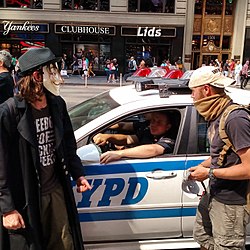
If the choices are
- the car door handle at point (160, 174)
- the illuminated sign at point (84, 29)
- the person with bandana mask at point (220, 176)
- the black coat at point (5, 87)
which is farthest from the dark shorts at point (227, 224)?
the illuminated sign at point (84, 29)

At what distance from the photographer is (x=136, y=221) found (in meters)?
3.26

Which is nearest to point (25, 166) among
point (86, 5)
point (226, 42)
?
point (86, 5)

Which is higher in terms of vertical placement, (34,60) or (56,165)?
(34,60)

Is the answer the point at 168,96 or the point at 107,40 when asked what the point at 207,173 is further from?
the point at 107,40

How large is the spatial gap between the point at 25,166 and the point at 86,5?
2691cm

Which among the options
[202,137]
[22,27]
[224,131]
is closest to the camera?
[224,131]

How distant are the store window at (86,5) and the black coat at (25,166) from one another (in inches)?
1035

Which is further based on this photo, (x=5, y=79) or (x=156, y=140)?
(x=5, y=79)

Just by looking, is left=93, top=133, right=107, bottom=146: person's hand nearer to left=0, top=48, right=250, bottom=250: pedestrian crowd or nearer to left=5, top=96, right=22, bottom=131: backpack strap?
left=0, top=48, right=250, bottom=250: pedestrian crowd

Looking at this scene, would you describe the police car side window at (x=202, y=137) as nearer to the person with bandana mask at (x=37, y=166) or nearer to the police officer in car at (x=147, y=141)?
the police officer in car at (x=147, y=141)

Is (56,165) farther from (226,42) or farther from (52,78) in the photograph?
(226,42)

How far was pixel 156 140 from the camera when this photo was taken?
3.56 m

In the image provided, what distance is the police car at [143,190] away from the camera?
124 inches

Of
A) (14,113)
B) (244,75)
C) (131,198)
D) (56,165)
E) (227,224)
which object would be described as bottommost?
(244,75)
